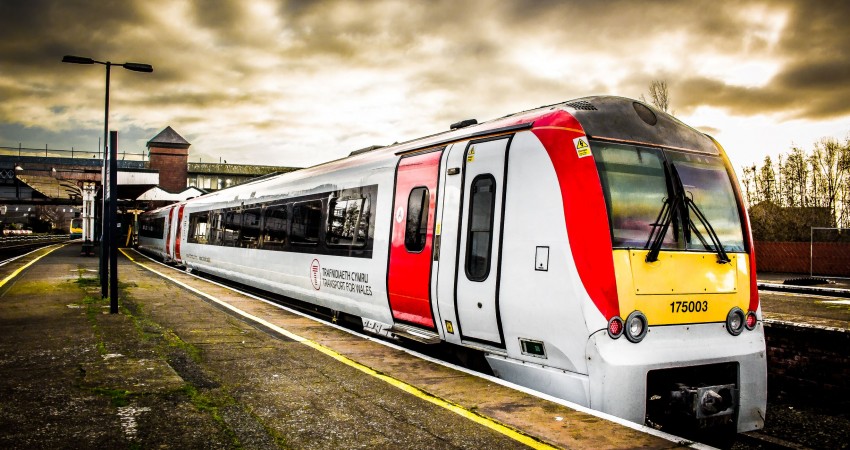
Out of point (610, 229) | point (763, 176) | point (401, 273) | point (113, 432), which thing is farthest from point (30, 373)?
point (763, 176)

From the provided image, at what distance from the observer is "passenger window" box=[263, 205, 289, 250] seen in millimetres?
12500

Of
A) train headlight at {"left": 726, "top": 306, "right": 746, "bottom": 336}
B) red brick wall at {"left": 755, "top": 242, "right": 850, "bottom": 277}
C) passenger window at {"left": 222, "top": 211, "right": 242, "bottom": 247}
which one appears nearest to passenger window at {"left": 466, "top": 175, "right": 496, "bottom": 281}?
train headlight at {"left": 726, "top": 306, "right": 746, "bottom": 336}

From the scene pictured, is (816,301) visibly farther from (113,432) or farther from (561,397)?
(113,432)

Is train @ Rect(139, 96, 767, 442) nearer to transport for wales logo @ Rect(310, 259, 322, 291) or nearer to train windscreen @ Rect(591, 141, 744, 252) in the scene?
train windscreen @ Rect(591, 141, 744, 252)

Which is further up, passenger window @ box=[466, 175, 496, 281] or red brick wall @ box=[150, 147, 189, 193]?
red brick wall @ box=[150, 147, 189, 193]

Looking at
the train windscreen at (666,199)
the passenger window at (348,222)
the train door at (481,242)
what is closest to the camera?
the train windscreen at (666,199)

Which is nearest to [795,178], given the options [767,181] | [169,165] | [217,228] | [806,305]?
[767,181]

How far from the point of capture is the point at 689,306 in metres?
5.56

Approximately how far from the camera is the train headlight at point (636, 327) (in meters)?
5.18

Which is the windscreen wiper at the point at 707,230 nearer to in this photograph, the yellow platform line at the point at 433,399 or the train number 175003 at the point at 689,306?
the train number 175003 at the point at 689,306

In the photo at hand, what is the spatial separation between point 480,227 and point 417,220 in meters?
1.28

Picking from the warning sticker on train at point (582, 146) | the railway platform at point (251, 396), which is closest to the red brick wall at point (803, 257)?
the railway platform at point (251, 396)

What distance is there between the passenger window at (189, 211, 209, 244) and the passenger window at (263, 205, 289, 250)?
678 centimetres

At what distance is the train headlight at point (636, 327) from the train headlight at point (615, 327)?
6 centimetres
